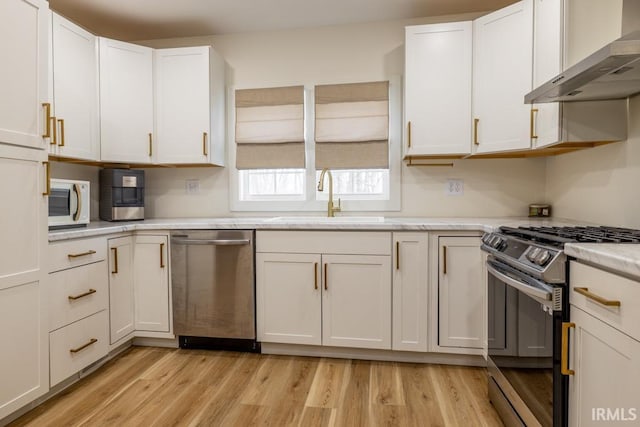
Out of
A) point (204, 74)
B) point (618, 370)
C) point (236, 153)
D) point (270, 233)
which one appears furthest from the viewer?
point (236, 153)

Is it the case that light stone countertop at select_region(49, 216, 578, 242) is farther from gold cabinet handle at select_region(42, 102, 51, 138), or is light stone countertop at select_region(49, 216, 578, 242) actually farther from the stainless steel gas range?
gold cabinet handle at select_region(42, 102, 51, 138)

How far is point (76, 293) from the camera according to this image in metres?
2.12

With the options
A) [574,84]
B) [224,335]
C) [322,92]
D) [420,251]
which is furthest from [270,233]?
[574,84]

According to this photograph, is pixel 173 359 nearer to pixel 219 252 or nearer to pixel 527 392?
pixel 219 252

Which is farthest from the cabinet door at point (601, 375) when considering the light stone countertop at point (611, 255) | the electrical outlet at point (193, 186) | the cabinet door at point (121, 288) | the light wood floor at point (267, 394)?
the electrical outlet at point (193, 186)

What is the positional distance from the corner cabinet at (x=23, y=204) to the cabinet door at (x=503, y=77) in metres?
2.56

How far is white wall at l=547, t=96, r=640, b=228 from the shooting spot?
6.05 feet

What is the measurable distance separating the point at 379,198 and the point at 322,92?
0.98 metres

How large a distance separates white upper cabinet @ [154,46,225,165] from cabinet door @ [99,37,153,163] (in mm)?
73

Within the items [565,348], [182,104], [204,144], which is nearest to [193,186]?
[204,144]

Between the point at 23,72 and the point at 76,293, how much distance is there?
3.92ft

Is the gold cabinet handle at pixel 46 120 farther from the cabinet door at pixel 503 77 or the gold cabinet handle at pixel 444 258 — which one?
the cabinet door at pixel 503 77

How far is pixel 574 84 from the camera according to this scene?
→ 1.62 metres

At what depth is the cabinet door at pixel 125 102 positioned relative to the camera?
107 inches
